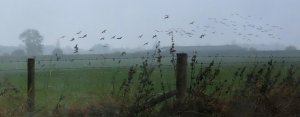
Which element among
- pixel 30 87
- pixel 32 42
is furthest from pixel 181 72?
pixel 32 42

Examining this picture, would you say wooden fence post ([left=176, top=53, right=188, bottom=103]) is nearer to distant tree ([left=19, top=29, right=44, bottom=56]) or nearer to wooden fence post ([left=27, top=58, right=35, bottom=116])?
wooden fence post ([left=27, top=58, right=35, bottom=116])

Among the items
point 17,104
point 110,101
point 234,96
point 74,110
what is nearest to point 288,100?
point 234,96

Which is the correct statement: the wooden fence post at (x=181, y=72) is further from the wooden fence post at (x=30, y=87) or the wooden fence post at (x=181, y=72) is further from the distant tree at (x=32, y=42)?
the distant tree at (x=32, y=42)

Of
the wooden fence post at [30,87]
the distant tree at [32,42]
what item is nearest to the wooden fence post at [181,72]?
the wooden fence post at [30,87]

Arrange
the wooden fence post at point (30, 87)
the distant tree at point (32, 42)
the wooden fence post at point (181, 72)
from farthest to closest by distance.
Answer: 1. the distant tree at point (32, 42)
2. the wooden fence post at point (30, 87)
3. the wooden fence post at point (181, 72)

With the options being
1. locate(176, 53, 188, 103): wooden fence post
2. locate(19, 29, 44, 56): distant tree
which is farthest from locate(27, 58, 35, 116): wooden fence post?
locate(19, 29, 44, 56): distant tree

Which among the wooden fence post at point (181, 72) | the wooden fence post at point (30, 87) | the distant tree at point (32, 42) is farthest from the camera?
the distant tree at point (32, 42)

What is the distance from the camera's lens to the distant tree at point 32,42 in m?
69.2

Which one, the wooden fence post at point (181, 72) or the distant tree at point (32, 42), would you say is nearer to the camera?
the wooden fence post at point (181, 72)

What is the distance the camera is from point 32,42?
2894 inches

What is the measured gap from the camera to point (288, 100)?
986 cm

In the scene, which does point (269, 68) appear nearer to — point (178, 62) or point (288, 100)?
point (288, 100)

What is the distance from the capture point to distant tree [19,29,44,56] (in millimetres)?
69200

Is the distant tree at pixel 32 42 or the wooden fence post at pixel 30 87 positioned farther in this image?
the distant tree at pixel 32 42
